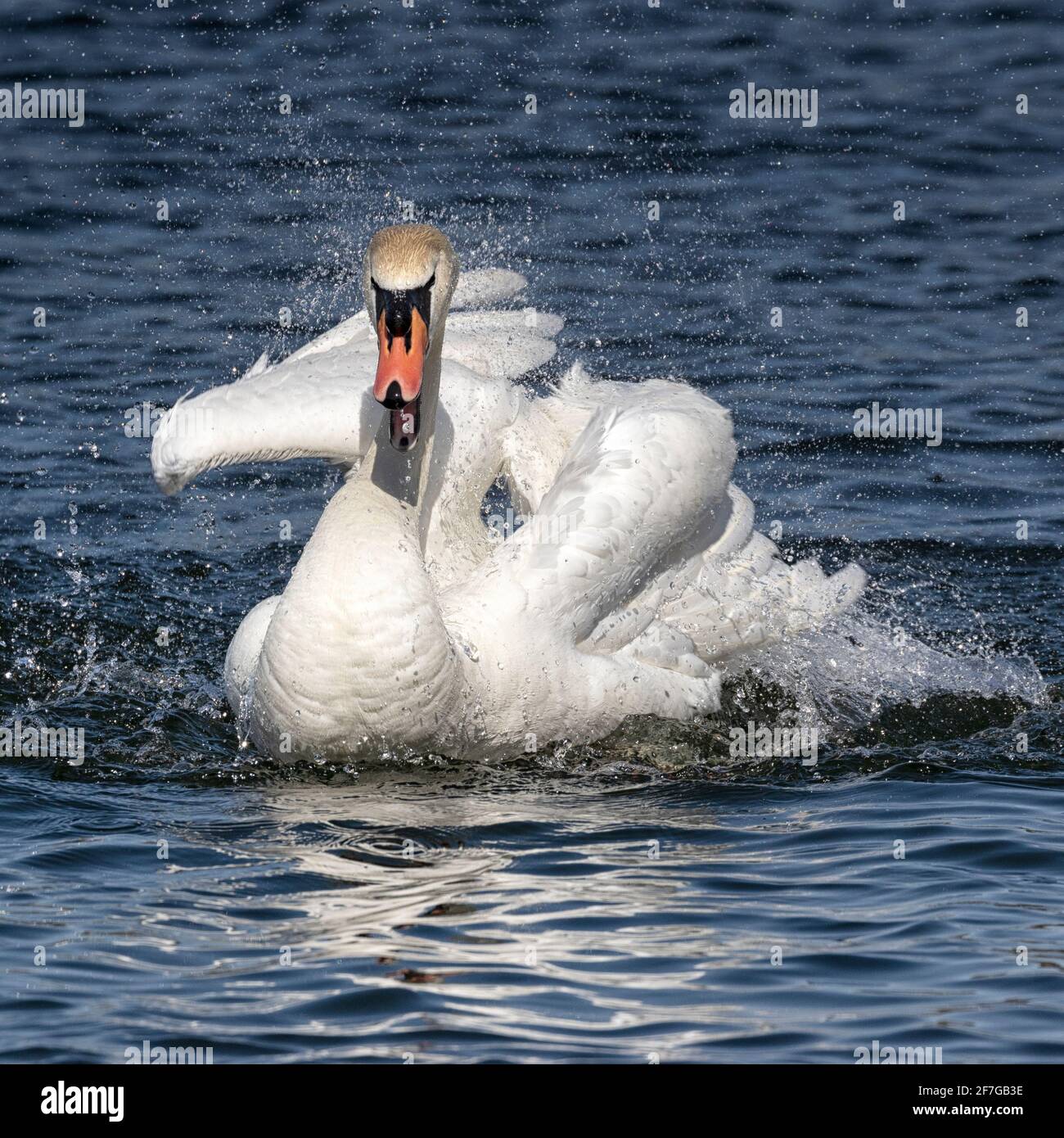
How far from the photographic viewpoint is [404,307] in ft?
26.3

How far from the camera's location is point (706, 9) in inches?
878

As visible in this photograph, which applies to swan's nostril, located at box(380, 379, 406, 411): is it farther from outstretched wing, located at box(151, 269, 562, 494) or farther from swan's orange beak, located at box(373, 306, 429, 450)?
outstretched wing, located at box(151, 269, 562, 494)

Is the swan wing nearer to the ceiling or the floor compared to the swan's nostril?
nearer to the floor

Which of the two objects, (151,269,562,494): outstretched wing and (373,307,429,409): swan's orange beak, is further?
(151,269,562,494): outstretched wing

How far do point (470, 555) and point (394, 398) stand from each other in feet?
6.56

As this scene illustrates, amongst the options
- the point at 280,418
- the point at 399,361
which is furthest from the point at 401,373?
the point at 280,418

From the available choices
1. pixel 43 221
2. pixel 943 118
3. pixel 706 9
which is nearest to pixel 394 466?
pixel 43 221

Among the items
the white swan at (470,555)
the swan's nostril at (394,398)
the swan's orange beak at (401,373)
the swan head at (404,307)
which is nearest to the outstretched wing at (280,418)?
the white swan at (470,555)

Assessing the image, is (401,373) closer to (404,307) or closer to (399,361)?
(399,361)

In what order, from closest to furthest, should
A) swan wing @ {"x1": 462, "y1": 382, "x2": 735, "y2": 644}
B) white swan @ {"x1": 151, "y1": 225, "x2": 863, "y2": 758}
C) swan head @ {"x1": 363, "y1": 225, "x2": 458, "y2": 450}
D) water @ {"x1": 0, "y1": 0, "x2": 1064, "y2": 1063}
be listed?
1. water @ {"x1": 0, "y1": 0, "x2": 1064, "y2": 1063}
2. swan head @ {"x1": 363, "y1": 225, "x2": 458, "y2": 450}
3. white swan @ {"x1": 151, "y1": 225, "x2": 863, "y2": 758}
4. swan wing @ {"x1": 462, "y1": 382, "x2": 735, "y2": 644}

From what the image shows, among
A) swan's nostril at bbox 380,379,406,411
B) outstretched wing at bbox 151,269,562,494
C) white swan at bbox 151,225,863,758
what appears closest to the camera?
swan's nostril at bbox 380,379,406,411

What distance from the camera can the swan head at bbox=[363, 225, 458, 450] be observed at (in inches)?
307

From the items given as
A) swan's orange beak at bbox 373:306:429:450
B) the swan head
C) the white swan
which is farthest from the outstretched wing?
swan's orange beak at bbox 373:306:429:450
